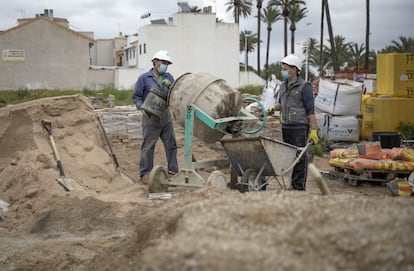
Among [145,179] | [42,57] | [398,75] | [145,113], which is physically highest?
[42,57]

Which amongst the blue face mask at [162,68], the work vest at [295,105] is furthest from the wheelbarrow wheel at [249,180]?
the blue face mask at [162,68]

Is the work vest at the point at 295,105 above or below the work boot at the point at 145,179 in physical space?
above

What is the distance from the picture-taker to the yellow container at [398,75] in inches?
521

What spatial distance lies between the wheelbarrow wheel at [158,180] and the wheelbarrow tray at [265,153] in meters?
1.15

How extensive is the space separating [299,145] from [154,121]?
2302mm

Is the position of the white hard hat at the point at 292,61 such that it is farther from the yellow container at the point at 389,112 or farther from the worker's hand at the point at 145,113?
the yellow container at the point at 389,112

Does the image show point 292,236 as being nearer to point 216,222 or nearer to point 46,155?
point 216,222

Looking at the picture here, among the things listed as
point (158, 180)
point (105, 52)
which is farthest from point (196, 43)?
point (158, 180)

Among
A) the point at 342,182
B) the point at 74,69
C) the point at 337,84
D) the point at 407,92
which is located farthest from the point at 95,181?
the point at 74,69

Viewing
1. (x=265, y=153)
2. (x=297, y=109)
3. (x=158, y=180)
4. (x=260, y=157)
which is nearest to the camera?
(x=265, y=153)

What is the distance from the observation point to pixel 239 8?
52.7m

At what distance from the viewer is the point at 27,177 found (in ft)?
28.2

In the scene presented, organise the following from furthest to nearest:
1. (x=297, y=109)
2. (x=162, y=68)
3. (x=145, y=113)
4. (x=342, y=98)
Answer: (x=342, y=98) → (x=162, y=68) → (x=145, y=113) → (x=297, y=109)

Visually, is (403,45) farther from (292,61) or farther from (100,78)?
(292,61)
